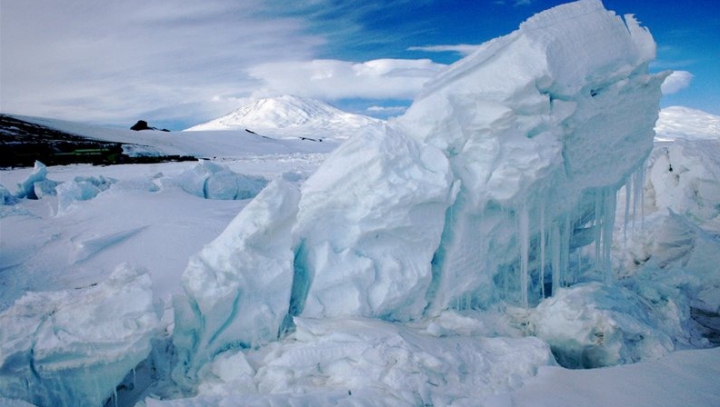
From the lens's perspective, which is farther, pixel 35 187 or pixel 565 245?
pixel 35 187

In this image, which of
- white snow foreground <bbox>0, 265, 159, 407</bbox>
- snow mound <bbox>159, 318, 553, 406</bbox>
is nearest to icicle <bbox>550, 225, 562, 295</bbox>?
snow mound <bbox>159, 318, 553, 406</bbox>

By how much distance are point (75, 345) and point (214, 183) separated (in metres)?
8.57

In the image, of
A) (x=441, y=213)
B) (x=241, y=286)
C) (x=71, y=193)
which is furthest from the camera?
(x=71, y=193)

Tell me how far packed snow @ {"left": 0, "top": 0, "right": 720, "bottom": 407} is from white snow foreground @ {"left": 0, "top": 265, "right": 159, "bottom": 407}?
0.01m

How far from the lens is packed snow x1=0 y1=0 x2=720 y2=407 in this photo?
3.85 meters

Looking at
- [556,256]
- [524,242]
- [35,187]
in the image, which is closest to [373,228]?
[524,242]

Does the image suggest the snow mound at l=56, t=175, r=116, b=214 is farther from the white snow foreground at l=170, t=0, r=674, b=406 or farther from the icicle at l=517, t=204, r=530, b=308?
the icicle at l=517, t=204, r=530, b=308

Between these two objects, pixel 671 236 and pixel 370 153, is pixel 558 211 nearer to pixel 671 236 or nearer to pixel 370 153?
pixel 370 153

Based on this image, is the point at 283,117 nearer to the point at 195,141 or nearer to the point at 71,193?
the point at 195,141

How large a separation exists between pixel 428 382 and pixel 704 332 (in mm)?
4367

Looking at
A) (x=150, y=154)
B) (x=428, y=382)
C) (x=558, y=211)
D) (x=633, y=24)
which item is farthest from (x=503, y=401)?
(x=150, y=154)

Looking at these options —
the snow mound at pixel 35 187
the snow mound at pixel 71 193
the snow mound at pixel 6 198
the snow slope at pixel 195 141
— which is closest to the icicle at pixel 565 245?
the snow mound at pixel 71 193

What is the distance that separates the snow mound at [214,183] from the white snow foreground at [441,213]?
740 centimetres

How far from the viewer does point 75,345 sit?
12.5 feet
